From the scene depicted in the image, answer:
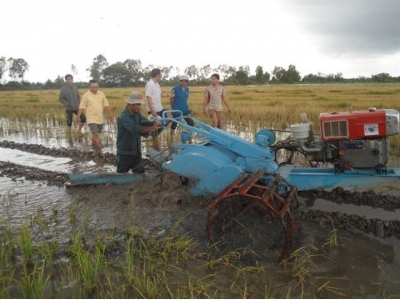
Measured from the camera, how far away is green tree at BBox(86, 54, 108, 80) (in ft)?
211

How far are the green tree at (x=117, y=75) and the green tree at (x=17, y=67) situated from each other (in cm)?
3102

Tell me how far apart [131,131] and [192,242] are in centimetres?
189

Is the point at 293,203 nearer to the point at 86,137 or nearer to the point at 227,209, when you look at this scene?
the point at 227,209

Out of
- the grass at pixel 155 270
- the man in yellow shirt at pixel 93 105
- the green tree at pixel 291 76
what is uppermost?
the green tree at pixel 291 76

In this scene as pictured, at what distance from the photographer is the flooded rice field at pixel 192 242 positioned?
2.93 m

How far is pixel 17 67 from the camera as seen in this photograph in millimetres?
80875

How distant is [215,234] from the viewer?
12.3 feet

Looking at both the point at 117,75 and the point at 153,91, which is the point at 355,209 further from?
the point at 117,75

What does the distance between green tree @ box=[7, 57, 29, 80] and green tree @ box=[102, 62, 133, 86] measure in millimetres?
31018

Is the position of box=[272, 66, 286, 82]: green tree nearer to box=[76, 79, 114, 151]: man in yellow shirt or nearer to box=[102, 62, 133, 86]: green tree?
box=[102, 62, 133, 86]: green tree

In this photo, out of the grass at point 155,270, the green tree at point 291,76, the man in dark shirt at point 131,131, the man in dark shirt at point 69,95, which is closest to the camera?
the grass at point 155,270

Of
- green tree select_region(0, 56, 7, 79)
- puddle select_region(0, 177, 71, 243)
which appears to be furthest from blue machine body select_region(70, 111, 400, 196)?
green tree select_region(0, 56, 7, 79)

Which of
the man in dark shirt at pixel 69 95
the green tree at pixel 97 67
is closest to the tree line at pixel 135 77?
the green tree at pixel 97 67

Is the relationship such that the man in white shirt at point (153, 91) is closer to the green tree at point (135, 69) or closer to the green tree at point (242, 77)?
the green tree at point (135, 69)
